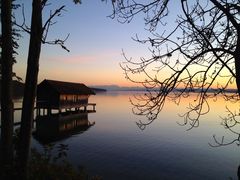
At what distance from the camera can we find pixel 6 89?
32.1 ft

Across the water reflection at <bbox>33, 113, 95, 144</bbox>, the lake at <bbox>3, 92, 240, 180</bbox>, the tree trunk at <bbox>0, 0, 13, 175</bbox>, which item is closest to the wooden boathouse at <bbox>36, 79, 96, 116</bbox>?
the water reflection at <bbox>33, 113, 95, 144</bbox>

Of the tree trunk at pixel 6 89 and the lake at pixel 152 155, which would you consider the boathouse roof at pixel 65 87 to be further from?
the tree trunk at pixel 6 89

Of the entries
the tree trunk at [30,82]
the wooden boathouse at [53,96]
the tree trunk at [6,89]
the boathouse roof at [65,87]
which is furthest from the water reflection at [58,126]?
the tree trunk at [30,82]

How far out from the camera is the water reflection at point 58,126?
117ft

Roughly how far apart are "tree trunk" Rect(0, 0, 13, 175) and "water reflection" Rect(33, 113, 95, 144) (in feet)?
75.3

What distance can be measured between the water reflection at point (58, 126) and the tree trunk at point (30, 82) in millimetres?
24236

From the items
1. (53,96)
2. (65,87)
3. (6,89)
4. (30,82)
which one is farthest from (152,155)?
(65,87)

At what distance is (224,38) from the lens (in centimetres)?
588

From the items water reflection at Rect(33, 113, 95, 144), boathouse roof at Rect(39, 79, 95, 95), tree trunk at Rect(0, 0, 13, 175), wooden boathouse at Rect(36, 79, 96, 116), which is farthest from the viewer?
boathouse roof at Rect(39, 79, 95, 95)

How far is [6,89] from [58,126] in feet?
112

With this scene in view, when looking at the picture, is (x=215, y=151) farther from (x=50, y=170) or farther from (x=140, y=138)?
(x=50, y=170)

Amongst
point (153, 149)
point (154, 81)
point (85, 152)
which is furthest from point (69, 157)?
point (154, 81)

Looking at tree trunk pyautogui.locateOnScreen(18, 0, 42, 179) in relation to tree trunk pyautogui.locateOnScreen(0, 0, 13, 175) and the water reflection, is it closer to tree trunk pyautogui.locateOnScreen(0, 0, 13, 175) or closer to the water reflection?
→ tree trunk pyautogui.locateOnScreen(0, 0, 13, 175)

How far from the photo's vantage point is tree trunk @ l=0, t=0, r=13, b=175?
31.9ft
